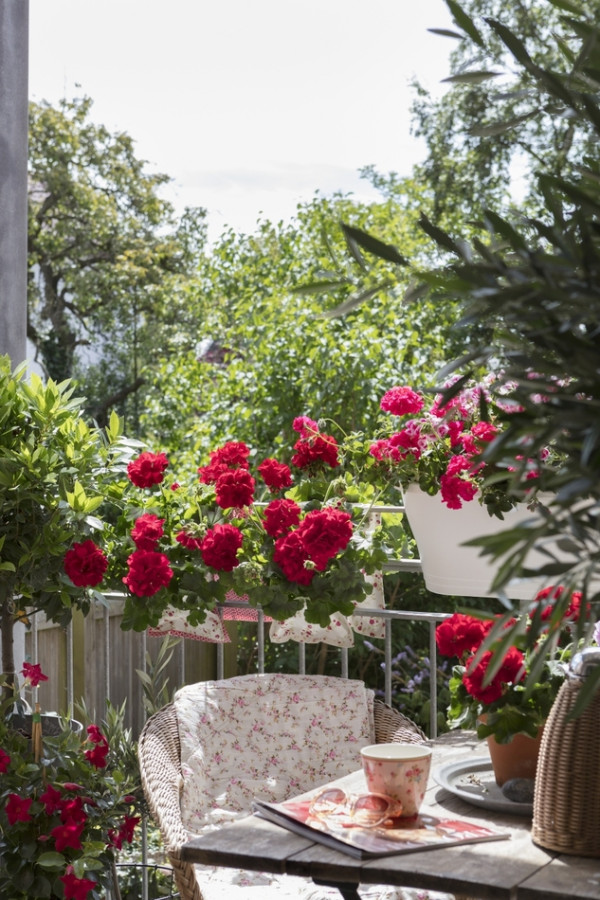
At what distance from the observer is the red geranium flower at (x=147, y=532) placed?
2.15 m

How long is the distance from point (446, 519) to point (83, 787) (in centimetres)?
91

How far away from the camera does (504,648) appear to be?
70cm

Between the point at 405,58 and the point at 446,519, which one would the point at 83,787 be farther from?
the point at 405,58

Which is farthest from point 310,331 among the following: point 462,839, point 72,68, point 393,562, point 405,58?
point 72,68

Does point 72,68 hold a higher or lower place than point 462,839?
higher

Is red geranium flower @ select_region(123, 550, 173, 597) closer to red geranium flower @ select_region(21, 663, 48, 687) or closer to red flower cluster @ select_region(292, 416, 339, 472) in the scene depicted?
red geranium flower @ select_region(21, 663, 48, 687)

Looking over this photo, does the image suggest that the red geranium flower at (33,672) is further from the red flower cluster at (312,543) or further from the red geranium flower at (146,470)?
the red flower cluster at (312,543)

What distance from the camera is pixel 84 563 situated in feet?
6.91

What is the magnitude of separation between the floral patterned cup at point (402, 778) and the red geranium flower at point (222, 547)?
916 mm

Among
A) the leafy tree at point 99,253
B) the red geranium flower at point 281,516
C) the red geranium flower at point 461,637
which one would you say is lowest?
the red geranium flower at point 461,637

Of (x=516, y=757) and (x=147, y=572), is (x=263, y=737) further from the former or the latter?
(x=516, y=757)

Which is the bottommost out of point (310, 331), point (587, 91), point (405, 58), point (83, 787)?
point (83, 787)

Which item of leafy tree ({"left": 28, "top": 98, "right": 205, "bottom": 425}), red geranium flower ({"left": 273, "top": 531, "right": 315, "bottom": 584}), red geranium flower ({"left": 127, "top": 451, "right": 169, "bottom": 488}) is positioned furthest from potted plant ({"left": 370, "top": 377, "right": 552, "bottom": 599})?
leafy tree ({"left": 28, "top": 98, "right": 205, "bottom": 425})

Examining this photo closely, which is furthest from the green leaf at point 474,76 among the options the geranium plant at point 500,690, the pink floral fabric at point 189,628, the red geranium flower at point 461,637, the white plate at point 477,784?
the pink floral fabric at point 189,628
